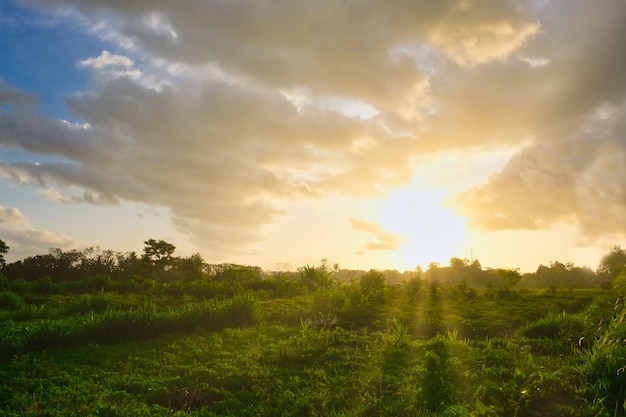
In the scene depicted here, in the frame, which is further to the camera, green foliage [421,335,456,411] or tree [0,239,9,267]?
tree [0,239,9,267]

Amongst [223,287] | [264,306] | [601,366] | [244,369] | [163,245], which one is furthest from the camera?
[163,245]

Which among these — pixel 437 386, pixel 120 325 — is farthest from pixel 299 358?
Answer: pixel 120 325

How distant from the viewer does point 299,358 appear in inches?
520

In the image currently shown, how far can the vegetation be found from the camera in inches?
343

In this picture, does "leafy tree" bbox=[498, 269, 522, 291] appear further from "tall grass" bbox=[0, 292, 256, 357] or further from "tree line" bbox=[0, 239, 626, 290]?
"tall grass" bbox=[0, 292, 256, 357]

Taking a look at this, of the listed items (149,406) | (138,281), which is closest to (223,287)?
(138,281)

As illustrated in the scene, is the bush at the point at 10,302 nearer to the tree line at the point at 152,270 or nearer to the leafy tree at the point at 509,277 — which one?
the tree line at the point at 152,270

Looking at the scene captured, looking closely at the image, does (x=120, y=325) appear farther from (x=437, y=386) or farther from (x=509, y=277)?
(x=509, y=277)

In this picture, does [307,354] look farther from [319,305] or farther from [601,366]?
[319,305]

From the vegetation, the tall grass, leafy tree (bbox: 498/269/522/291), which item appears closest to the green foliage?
the vegetation

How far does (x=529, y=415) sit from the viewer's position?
7.47 m

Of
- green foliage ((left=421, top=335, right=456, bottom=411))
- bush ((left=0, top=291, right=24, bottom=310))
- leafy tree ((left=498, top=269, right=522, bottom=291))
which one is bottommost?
green foliage ((left=421, top=335, right=456, bottom=411))

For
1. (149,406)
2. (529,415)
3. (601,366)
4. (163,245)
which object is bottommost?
(149,406)

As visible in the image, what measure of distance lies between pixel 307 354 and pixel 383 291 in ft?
58.5
